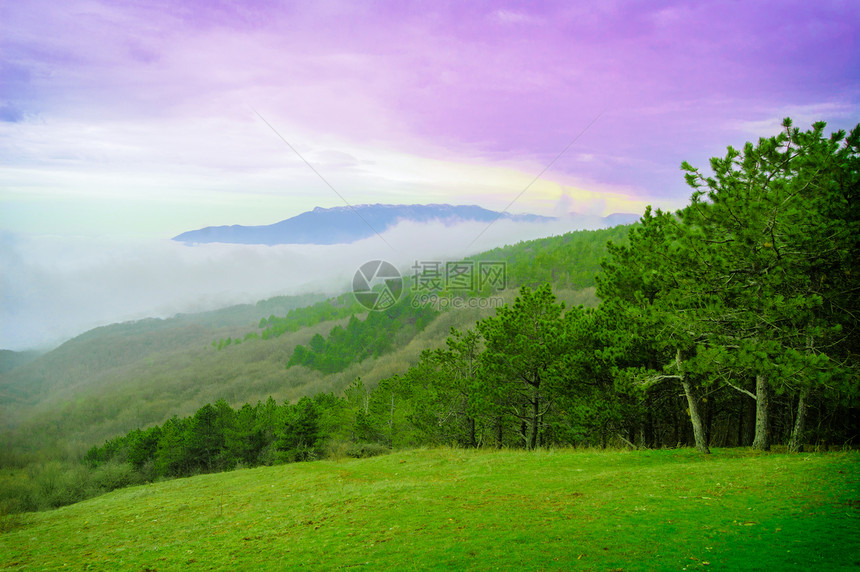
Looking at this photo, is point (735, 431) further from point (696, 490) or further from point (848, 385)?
point (696, 490)

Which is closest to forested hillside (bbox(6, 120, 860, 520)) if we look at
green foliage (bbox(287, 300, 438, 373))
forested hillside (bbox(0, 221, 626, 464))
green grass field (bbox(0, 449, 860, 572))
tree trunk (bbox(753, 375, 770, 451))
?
tree trunk (bbox(753, 375, 770, 451))

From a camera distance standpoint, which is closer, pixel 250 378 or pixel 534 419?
pixel 534 419

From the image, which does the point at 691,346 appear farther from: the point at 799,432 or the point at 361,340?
the point at 361,340

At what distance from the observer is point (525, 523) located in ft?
30.9

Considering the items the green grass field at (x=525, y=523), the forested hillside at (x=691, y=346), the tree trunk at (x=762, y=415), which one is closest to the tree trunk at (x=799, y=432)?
the forested hillside at (x=691, y=346)

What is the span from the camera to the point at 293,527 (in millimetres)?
11312

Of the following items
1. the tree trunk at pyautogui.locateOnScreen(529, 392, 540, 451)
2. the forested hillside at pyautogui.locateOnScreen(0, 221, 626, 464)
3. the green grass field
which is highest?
the green grass field

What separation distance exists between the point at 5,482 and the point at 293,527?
2575 inches

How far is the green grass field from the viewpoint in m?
7.27

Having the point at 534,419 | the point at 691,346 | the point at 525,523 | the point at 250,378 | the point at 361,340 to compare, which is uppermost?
the point at 691,346

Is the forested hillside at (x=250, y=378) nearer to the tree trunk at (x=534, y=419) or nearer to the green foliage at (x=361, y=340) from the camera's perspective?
the green foliage at (x=361, y=340)

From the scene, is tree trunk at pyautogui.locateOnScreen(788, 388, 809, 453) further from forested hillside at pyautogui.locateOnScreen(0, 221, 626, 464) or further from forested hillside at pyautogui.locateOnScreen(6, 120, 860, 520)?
forested hillside at pyautogui.locateOnScreen(0, 221, 626, 464)

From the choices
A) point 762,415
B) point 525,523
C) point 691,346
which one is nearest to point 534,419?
point 691,346

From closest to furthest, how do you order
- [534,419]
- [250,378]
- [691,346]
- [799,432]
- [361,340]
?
[799,432], [691,346], [534,419], [361,340], [250,378]
